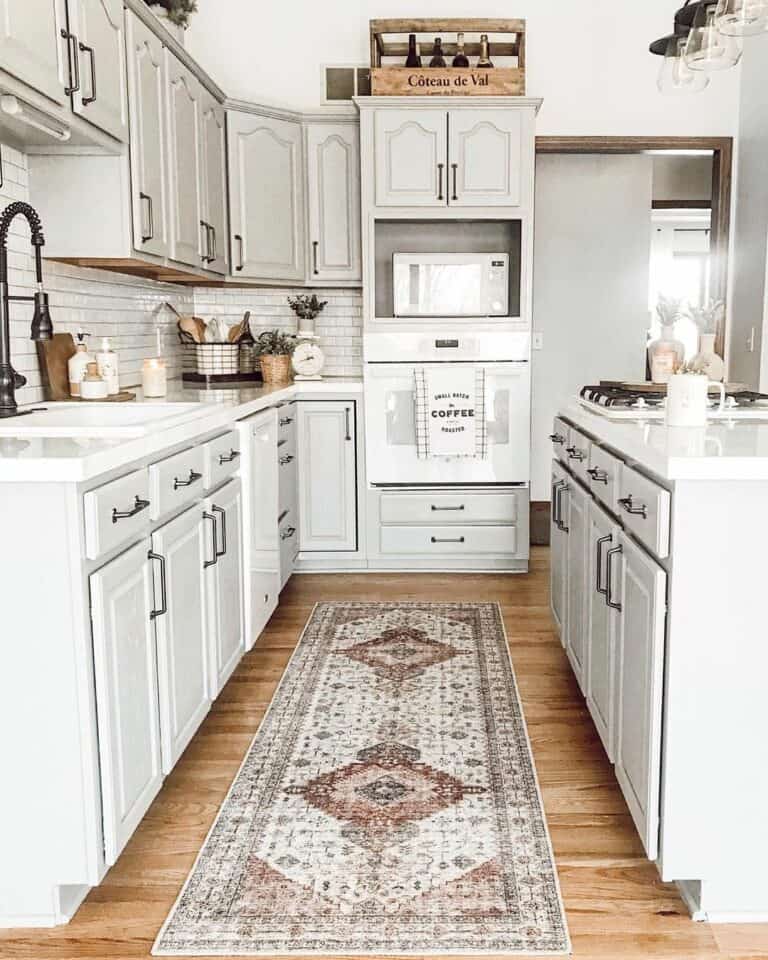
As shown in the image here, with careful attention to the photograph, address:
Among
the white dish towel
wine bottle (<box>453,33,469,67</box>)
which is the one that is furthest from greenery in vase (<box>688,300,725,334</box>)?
wine bottle (<box>453,33,469,67</box>)

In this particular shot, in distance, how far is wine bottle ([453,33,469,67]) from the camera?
173 inches

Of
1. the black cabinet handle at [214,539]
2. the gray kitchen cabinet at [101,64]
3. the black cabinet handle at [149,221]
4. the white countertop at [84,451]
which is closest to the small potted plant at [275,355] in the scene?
the black cabinet handle at [149,221]

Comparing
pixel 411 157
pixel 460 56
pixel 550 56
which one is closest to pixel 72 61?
pixel 411 157

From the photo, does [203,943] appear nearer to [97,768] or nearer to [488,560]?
[97,768]

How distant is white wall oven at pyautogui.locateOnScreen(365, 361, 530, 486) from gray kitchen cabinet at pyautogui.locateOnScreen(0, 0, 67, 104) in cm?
217

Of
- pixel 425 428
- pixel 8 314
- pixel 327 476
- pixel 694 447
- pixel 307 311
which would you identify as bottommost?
pixel 327 476

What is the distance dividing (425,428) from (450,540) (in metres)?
0.56

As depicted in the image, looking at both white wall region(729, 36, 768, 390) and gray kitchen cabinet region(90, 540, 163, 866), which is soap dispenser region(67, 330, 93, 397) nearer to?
gray kitchen cabinet region(90, 540, 163, 866)

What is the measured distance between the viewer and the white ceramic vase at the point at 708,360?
8.19 feet

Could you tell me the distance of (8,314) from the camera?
8.02ft

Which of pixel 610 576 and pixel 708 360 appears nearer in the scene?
pixel 610 576

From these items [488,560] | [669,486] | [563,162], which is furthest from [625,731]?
[563,162]

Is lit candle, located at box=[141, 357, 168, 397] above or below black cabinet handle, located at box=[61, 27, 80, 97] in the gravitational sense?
below

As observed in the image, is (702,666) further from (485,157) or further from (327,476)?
(485,157)
